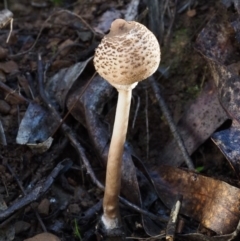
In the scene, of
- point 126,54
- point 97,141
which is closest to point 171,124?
point 97,141

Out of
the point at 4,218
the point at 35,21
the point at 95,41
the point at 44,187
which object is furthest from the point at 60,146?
the point at 35,21

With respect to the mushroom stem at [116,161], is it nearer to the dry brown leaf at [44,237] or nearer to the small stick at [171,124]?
the dry brown leaf at [44,237]

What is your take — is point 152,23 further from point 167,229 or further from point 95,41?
point 167,229

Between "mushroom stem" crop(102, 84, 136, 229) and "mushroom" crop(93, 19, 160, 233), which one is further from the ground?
"mushroom" crop(93, 19, 160, 233)

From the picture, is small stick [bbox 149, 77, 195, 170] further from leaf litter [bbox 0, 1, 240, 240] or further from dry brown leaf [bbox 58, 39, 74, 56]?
dry brown leaf [bbox 58, 39, 74, 56]

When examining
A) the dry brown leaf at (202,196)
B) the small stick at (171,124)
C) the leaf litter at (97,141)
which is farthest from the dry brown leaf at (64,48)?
the dry brown leaf at (202,196)

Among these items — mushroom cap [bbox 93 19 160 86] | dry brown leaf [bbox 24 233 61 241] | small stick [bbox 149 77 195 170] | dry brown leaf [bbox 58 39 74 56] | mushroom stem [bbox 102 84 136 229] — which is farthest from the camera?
dry brown leaf [bbox 58 39 74 56]

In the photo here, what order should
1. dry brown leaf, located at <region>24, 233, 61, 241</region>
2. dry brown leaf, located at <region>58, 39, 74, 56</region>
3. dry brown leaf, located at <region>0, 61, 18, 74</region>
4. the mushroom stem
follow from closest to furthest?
the mushroom stem, dry brown leaf, located at <region>24, 233, 61, 241</region>, dry brown leaf, located at <region>0, 61, 18, 74</region>, dry brown leaf, located at <region>58, 39, 74, 56</region>

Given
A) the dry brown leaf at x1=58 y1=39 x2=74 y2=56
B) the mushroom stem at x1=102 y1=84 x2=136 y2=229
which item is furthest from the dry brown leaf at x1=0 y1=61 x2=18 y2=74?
the mushroom stem at x1=102 y1=84 x2=136 y2=229
